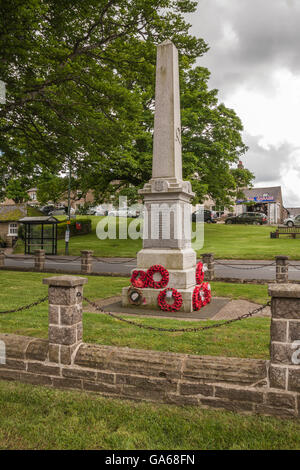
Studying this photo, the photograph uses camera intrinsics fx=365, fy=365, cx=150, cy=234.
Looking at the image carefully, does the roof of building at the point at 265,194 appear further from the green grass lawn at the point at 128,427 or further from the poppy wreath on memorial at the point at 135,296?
the green grass lawn at the point at 128,427

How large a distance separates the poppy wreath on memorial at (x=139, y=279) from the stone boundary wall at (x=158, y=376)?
4557 millimetres

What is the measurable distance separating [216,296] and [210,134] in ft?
68.0

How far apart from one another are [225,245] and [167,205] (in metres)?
20.4

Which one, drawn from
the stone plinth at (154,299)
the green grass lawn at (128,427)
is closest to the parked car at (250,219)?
the stone plinth at (154,299)

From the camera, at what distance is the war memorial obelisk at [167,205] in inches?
372

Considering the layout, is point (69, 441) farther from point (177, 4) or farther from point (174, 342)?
point (177, 4)

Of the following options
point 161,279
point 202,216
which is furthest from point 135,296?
point 202,216

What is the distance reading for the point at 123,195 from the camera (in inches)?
1021

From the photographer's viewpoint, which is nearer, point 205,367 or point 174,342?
point 205,367

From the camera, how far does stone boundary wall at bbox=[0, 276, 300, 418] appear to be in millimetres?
4070

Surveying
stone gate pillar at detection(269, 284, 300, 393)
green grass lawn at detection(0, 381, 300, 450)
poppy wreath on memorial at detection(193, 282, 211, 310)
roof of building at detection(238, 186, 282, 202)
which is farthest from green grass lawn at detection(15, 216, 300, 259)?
roof of building at detection(238, 186, 282, 202)

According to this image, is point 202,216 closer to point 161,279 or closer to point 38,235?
point 38,235

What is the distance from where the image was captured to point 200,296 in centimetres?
950
